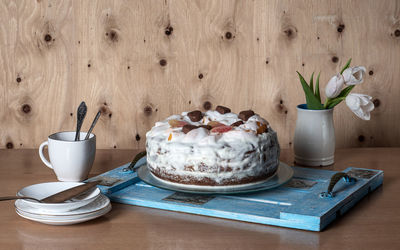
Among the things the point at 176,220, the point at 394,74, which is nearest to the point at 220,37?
the point at 394,74

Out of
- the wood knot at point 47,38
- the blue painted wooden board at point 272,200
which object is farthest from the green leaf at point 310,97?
the wood knot at point 47,38

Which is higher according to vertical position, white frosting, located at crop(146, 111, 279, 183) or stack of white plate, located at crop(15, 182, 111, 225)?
white frosting, located at crop(146, 111, 279, 183)

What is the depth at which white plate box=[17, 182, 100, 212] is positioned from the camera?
3.33 ft

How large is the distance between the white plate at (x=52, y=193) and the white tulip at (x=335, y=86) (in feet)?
2.33

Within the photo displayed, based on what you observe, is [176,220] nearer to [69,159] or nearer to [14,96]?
[69,159]

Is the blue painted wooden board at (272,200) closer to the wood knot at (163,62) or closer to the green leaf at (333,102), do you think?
the green leaf at (333,102)

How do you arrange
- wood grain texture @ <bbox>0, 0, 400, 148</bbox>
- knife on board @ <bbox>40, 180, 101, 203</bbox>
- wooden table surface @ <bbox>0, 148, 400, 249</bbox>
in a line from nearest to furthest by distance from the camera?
wooden table surface @ <bbox>0, 148, 400, 249</bbox> < knife on board @ <bbox>40, 180, 101, 203</bbox> < wood grain texture @ <bbox>0, 0, 400, 148</bbox>

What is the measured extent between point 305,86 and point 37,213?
2.69ft

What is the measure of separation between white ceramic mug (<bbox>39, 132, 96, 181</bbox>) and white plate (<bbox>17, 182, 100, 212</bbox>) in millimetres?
137

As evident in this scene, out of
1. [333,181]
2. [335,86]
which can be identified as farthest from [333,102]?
[333,181]

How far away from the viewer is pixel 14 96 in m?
1.87

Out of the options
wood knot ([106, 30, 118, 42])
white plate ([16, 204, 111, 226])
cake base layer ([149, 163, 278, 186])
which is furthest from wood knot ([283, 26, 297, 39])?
white plate ([16, 204, 111, 226])

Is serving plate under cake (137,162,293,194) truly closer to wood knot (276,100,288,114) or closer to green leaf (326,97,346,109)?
green leaf (326,97,346,109)

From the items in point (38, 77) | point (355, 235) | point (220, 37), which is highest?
point (220, 37)
